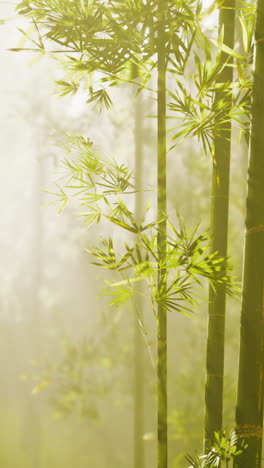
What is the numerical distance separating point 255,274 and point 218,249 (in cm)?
26

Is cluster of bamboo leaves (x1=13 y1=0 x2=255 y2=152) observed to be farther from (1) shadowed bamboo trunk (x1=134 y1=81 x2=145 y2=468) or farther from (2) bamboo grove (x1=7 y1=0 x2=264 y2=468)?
(1) shadowed bamboo trunk (x1=134 y1=81 x2=145 y2=468)

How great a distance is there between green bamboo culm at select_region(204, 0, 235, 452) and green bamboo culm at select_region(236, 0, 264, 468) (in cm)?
19

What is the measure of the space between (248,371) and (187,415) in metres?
4.96

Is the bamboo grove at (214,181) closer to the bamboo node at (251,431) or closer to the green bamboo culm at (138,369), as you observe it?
the bamboo node at (251,431)

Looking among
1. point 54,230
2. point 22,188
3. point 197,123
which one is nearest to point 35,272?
point 54,230

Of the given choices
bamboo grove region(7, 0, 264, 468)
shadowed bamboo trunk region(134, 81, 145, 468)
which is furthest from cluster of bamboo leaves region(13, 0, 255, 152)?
shadowed bamboo trunk region(134, 81, 145, 468)

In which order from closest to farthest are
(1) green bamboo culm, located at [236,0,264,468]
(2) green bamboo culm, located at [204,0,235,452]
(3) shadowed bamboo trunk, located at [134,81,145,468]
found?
(1) green bamboo culm, located at [236,0,264,468]
(2) green bamboo culm, located at [204,0,235,452]
(3) shadowed bamboo trunk, located at [134,81,145,468]

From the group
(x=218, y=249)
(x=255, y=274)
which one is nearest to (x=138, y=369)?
→ (x=218, y=249)

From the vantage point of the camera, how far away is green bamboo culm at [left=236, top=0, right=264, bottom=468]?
1.62m

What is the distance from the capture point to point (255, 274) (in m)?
1.62

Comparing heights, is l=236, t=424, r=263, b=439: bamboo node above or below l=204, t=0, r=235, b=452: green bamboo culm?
below

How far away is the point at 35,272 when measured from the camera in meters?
10.6

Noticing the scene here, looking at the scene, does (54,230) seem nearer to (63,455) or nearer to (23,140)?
(23,140)

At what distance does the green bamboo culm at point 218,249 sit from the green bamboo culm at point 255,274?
0.64 ft
